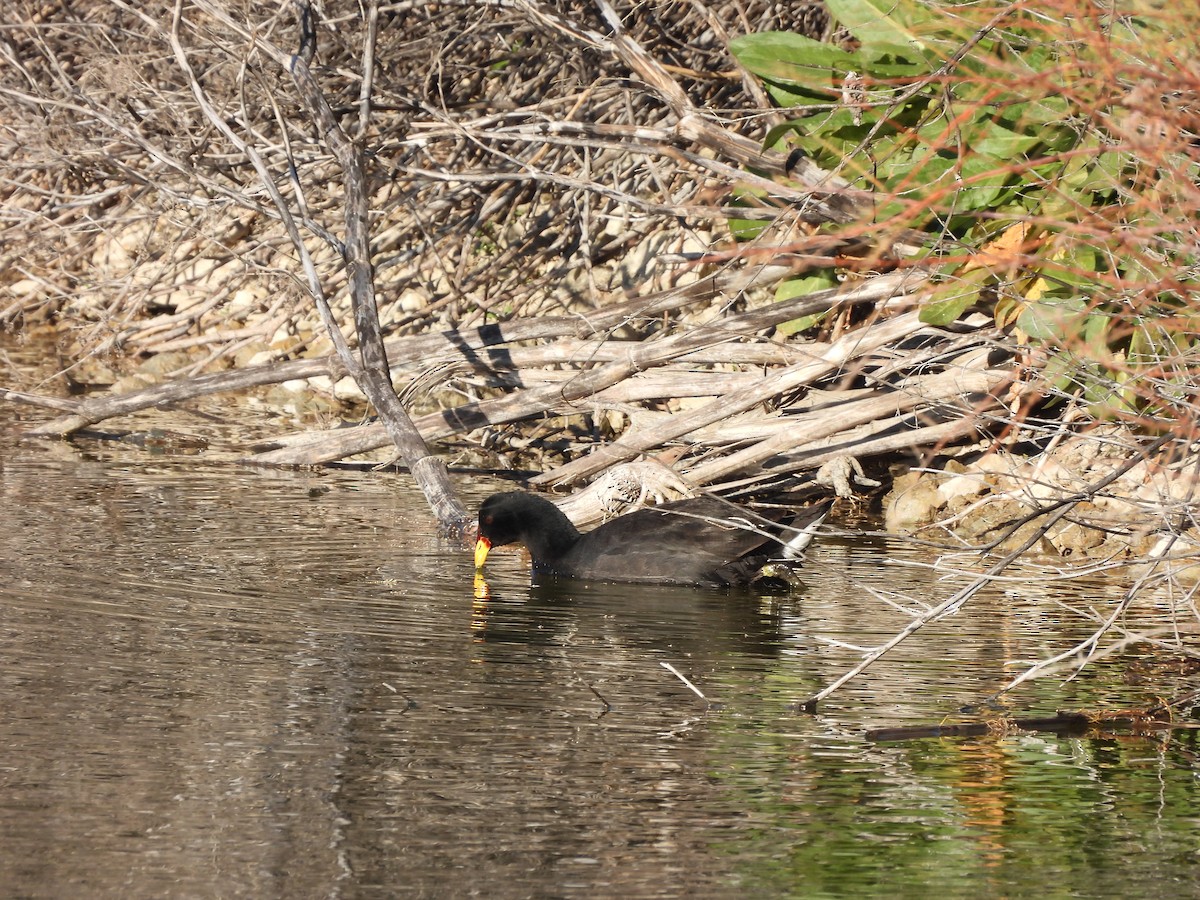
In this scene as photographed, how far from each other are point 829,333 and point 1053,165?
2.29 m

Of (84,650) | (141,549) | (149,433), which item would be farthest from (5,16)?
(84,650)

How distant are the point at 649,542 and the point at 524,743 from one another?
122 inches

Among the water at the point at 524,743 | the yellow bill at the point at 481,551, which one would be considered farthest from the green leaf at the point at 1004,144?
the yellow bill at the point at 481,551

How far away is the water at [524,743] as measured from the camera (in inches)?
169

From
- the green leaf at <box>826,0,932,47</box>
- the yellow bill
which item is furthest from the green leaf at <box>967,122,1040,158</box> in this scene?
the yellow bill

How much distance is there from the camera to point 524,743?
529 centimetres

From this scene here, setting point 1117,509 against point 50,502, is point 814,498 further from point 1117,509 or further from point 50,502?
point 50,502

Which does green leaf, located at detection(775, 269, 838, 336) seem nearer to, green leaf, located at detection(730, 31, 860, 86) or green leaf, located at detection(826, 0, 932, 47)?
green leaf, located at detection(730, 31, 860, 86)

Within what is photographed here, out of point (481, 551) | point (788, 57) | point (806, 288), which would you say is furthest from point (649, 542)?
point (788, 57)

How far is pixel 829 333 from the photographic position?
1041 cm

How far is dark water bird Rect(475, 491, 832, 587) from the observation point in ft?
27.0

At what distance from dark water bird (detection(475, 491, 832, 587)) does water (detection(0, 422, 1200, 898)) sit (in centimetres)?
22

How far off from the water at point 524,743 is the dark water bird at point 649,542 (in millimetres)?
216

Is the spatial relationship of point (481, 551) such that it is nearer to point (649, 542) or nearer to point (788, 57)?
point (649, 542)
